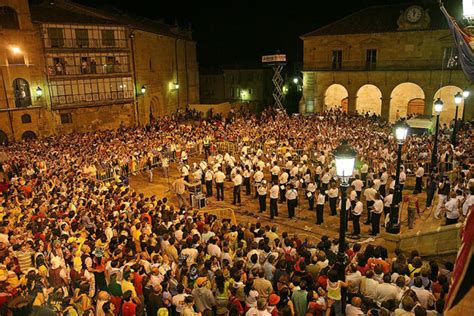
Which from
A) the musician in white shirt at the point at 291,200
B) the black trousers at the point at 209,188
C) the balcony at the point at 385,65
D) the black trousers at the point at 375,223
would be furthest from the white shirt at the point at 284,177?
the balcony at the point at 385,65

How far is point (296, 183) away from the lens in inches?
612

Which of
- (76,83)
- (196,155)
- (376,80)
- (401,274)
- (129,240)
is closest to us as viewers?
(401,274)

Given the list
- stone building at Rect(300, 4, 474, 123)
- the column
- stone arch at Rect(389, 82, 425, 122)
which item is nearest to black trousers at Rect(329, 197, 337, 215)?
stone building at Rect(300, 4, 474, 123)

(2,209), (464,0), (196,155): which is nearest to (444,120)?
(196,155)

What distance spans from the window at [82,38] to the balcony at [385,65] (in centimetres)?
2116

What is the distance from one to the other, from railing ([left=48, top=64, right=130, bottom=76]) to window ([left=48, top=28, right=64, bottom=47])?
1.72m

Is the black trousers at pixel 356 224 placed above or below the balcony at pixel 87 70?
below

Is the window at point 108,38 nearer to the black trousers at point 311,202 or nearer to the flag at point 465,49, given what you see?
the black trousers at point 311,202

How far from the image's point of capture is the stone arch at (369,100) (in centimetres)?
3784

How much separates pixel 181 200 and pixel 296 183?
16.7ft

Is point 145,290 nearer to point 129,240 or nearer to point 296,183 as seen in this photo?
point 129,240

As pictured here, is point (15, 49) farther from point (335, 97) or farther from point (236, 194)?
point (335, 97)

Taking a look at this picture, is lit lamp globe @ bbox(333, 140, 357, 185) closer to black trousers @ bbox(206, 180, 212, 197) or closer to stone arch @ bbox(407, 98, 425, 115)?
black trousers @ bbox(206, 180, 212, 197)

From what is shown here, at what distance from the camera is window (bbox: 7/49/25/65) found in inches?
1148
